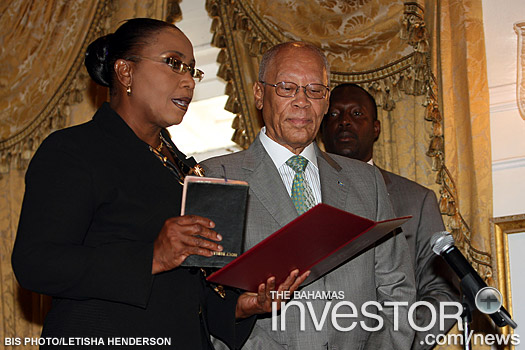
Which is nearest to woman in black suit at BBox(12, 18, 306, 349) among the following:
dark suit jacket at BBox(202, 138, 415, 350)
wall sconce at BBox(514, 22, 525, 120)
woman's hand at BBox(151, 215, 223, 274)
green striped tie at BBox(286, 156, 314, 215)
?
woman's hand at BBox(151, 215, 223, 274)

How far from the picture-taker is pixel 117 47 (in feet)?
7.82

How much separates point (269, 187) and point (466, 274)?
0.86 meters

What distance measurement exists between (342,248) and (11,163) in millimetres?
4033

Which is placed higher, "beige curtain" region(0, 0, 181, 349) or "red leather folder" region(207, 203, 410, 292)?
"beige curtain" region(0, 0, 181, 349)

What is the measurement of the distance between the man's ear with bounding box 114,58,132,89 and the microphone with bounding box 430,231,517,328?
44.1 inches

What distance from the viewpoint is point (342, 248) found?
2143mm

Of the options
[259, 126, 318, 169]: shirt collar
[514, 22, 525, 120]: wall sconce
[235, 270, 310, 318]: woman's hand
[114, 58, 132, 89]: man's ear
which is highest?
[514, 22, 525, 120]: wall sconce

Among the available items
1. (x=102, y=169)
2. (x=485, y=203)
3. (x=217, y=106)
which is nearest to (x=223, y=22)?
(x=217, y=106)

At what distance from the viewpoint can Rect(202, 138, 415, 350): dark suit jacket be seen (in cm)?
240

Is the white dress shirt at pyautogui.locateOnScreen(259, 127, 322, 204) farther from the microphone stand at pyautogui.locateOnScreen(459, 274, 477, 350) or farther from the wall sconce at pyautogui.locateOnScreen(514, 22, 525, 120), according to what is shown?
the wall sconce at pyautogui.locateOnScreen(514, 22, 525, 120)

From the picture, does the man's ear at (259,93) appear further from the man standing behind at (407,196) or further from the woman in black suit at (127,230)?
the man standing behind at (407,196)

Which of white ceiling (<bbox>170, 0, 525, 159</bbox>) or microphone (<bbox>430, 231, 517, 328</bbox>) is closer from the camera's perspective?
microphone (<bbox>430, 231, 517, 328</bbox>)

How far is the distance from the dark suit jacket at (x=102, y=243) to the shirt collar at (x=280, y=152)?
2.12 ft

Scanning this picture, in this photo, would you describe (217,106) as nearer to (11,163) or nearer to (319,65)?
(11,163)
